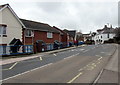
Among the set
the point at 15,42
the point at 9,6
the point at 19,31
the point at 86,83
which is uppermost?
the point at 9,6

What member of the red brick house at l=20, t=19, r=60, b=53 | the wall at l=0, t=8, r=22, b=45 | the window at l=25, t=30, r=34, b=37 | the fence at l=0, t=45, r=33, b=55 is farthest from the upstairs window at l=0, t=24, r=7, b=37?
the window at l=25, t=30, r=34, b=37

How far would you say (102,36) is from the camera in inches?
4035

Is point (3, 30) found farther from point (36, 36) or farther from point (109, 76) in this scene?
point (109, 76)

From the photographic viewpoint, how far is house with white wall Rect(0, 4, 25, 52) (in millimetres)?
24180

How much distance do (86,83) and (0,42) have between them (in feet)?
60.6

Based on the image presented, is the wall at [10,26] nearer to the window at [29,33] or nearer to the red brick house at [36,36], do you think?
the red brick house at [36,36]

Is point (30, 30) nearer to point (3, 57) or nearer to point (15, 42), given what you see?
point (15, 42)

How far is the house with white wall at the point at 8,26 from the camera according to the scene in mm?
24180

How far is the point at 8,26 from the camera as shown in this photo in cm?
2542

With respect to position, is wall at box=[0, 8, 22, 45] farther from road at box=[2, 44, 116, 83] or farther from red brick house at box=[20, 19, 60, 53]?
road at box=[2, 44, 116, 83]

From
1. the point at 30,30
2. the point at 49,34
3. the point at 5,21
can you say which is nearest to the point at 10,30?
the point at 5,21

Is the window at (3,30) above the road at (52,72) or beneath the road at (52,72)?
above

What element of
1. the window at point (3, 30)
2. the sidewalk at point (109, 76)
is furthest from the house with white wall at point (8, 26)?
the sidewalk at point (109, 76)

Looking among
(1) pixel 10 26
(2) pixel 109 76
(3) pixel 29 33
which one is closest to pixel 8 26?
(1) pixel 10 26
